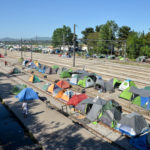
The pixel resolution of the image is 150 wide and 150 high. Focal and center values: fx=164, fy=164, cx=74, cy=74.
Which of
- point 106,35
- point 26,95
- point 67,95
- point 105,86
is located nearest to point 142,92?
A: point 105,86

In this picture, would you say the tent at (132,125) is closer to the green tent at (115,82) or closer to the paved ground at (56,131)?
the paved ground at (56,131)

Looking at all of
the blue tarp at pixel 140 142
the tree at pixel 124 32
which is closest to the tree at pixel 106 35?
the tree at pixel 124 32

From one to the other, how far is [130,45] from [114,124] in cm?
4334

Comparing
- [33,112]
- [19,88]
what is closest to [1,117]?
[33,112]

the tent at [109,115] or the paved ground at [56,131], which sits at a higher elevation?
the tent at [109,115]

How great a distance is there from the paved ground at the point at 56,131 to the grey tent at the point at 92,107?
1447mm

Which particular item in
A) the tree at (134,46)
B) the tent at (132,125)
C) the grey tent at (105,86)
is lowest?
the tent at (132,125)

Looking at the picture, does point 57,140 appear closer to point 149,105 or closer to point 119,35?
point 149,105

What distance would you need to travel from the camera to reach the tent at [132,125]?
1045cm

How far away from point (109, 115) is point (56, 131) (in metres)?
3.89

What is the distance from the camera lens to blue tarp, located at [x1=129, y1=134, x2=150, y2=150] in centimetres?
924

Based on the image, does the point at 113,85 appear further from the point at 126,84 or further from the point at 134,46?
the point at 134,46

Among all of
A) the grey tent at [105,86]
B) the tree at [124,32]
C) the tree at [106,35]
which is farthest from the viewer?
the tree at [124,32]

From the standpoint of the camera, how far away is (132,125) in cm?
1052
